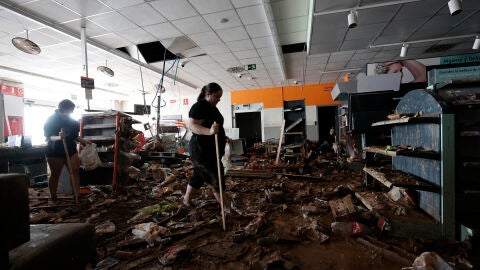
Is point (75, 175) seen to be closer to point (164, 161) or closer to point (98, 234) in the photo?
point (98, 234)

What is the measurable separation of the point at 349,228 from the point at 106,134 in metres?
4.54

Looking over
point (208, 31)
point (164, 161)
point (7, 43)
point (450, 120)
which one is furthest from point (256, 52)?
point (7, 43)

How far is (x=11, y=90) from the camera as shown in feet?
28.3

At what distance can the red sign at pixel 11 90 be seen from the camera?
8336mm

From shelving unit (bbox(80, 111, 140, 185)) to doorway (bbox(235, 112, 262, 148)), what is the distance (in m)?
8.09

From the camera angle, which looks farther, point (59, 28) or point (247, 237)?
point (59, 28)

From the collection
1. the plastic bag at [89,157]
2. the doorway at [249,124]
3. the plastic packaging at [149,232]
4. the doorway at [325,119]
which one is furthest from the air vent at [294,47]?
the plastic packaging at [149,232]

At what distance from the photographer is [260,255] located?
1.80 metres

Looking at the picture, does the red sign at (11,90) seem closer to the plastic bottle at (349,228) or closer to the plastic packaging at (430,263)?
the plastic bottle at (349,228)

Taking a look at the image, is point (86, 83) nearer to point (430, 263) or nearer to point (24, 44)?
point (24, 44)

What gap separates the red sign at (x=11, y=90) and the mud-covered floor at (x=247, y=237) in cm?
809

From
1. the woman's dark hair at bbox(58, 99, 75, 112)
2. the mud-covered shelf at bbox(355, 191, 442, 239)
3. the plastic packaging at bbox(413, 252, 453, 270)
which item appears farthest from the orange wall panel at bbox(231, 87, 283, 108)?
the plastic packaging at bbox(413, 252, 453, 270)

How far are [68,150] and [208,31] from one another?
12.4 ft

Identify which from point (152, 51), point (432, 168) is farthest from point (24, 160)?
point (432, 168)
